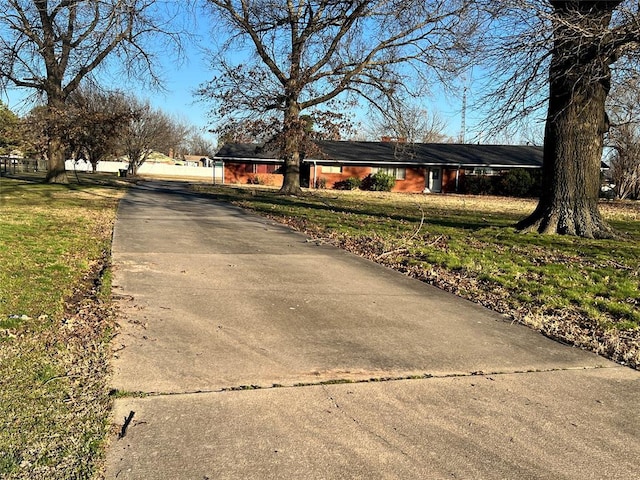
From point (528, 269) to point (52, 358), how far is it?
7.17 metres

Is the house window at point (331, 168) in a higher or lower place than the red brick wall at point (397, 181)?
higher

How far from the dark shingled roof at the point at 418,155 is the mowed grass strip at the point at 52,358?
31645mm

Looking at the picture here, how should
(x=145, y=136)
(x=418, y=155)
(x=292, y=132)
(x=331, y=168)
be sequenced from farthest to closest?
1. (x=145, y=136)
2. (x=418, y=155)
3. (x=331, y=168)
4. (x=292, y=132)

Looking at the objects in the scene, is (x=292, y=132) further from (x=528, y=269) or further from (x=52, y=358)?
(x=52, y=358)

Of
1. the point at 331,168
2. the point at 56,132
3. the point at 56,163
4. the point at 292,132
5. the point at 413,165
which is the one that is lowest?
the point at 56,163

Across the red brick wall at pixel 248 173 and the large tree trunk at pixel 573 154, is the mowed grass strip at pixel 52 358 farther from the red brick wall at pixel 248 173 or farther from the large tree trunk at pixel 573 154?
the red brick wall at pixel 248 173

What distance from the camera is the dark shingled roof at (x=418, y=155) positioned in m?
40.8

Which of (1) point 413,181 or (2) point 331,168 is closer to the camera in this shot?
(2) point 331,168

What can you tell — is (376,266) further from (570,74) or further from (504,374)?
(570,74)

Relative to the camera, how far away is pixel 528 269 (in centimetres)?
870

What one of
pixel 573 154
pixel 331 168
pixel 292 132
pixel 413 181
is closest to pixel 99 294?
pixel 573 154

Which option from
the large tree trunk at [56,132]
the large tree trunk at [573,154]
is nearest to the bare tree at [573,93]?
the large tree trunk at [573,154]

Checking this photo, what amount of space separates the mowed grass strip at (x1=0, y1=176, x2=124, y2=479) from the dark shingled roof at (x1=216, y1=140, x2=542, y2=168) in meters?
31.6

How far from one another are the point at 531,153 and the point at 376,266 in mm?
39900
